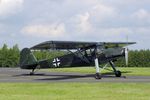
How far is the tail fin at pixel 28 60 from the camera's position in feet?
127

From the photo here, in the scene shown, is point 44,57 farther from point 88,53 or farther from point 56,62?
point 88,53

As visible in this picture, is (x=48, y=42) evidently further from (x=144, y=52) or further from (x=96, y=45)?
(x=144, y=52)

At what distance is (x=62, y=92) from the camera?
18.9 meters

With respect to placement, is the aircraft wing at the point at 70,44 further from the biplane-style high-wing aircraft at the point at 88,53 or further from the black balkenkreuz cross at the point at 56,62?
the black balkenkreuz cross at the point at 56,62

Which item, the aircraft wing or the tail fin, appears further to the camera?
the tail fin

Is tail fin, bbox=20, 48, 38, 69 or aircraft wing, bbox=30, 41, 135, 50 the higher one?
aircraft wing, bbox=30, 41, 135, 50

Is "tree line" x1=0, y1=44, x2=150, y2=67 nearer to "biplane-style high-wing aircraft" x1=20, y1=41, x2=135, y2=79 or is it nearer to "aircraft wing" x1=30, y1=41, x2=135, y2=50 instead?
"biplane-style high-wing aircraft" x1=20, y1=41, x2=135, y2=79

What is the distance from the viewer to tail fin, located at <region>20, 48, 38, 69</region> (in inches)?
1524

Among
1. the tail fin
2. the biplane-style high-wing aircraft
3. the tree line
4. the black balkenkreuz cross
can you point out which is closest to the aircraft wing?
the biplane-style high-wing aircraft

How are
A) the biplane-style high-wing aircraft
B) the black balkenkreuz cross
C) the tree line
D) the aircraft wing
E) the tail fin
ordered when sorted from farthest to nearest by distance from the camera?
1. the tree line
2. the tail fin
3. the black balkenkreuz cross
4. the biplane-style high-wing aircraft
5. the aircraft wing

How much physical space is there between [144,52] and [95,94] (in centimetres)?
5747

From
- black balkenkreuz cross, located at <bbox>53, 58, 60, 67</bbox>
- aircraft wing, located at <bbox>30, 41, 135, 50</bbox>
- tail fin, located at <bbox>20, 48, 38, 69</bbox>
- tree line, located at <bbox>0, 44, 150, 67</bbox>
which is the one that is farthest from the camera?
tree line, located at <bbox>0, 44, 150, 67</bbox>

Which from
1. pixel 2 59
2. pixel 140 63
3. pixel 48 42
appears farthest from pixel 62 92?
pixel 2 59

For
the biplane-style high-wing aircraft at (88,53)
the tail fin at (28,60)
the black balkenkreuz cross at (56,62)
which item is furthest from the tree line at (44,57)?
the biplane-style high-wing aircraft at (88,53)
